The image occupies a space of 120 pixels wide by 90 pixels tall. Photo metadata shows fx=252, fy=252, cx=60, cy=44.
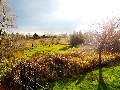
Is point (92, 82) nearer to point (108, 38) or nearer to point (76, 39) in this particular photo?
point (108, 38)

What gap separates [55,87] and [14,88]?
426 centimetres

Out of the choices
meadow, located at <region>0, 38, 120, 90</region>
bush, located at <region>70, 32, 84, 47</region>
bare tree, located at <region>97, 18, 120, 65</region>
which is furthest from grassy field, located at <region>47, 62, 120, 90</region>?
bush, located at <region>70, 32, 84, 47</region>

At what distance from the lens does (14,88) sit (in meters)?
26.2

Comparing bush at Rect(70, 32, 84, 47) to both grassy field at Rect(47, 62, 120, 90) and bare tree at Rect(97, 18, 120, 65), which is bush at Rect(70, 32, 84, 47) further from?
grassy field at Rect(47, 62, 120, 90)

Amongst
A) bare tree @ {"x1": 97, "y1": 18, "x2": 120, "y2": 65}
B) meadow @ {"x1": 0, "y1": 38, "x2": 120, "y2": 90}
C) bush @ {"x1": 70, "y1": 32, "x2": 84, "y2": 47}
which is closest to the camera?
meadow @ {"x1": 0, "y1": 38, "x2": 120, "y2": 90}

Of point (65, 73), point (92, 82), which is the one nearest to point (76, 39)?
point (65, 73)

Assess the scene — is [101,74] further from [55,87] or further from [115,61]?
[115,61]

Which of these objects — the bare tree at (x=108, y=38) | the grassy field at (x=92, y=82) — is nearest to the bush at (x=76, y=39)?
the bare tree at (x=108, y=38)

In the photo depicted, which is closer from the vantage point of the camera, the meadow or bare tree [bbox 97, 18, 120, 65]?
the meadow

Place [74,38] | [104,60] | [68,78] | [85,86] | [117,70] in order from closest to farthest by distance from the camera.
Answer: [85,86] → [68,78] → [117,70] → [104,60] → [74,38]

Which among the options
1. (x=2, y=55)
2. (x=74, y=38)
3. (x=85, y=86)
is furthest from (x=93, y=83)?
(x=74, y=38)

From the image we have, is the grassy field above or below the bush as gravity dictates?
below

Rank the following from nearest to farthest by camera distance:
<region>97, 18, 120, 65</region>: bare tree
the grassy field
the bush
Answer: the grassy field, <region>97, 18, 120, 65</region>: bare tree, the bush

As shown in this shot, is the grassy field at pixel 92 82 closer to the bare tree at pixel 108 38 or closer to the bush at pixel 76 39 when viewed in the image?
the bare tree at pixel 108 38
